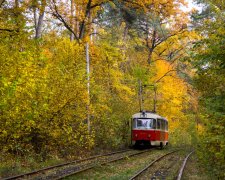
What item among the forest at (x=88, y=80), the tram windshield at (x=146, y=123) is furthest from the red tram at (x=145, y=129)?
the forest at (x=88, y=80)

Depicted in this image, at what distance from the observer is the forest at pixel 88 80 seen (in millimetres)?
10508

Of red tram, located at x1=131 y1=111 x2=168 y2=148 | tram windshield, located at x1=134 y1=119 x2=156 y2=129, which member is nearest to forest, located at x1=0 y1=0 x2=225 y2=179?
red tram, located at x1=131 y1=111 x2=168 y2=148

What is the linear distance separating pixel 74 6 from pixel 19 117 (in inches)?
430

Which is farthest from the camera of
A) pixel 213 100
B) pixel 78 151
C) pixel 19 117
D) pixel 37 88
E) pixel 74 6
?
pixel 74 6

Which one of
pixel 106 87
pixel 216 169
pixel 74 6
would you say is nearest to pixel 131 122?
pixel 106 87

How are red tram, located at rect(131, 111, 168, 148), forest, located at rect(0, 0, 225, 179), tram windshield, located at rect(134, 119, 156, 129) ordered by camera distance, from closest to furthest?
forest, located at rect(0, 0, 225, 179), red tram, located at rect(131, 111, 168, 148), tram windshield, located at rect(134, 119, 156, 129)

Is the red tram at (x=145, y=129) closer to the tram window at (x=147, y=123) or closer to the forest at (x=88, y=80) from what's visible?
the tram window at (x=147, y=123)

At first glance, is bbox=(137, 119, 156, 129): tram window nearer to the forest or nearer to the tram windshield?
the tram windshield

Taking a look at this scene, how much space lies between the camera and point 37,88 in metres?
14.4

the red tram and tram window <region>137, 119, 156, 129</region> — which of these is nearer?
the red tram

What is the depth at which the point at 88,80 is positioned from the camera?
58.0 feet

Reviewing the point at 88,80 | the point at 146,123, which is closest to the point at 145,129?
the point at 146,123

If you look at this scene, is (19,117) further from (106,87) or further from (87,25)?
(106,87)

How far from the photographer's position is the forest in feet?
34.5
